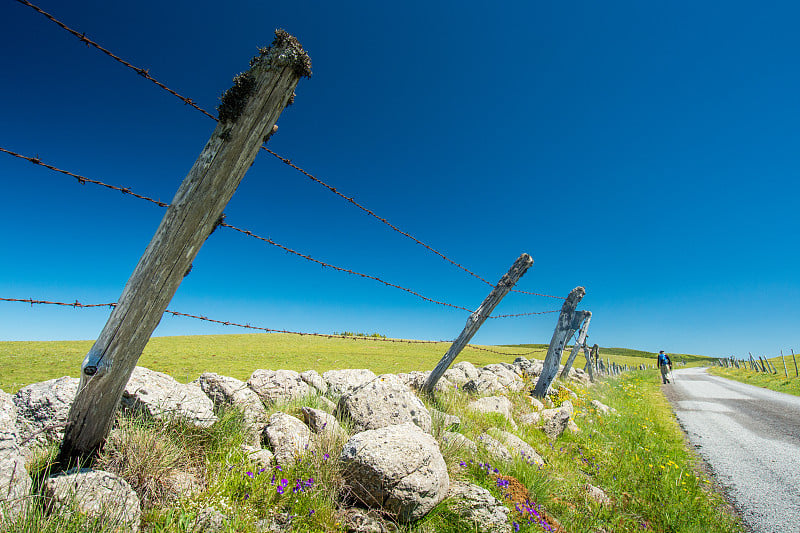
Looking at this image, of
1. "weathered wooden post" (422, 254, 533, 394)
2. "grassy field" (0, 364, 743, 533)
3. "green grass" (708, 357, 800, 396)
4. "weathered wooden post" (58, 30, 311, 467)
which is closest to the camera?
"weathered wooden post" (58, 30, 311, 467)

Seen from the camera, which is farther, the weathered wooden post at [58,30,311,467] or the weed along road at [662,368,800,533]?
the weed along road at [662,368,800,533]

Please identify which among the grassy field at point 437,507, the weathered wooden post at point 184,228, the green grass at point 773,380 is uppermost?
the green grass at point 773,380

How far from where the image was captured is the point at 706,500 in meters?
4.64

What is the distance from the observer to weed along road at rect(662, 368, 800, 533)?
4387 mm

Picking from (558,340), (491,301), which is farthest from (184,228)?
(558,340)

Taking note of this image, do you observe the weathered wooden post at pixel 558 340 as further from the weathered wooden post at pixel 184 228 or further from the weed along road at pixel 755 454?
the weathered wooden post at pixel 184 228

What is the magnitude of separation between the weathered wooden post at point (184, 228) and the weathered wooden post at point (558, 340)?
943cm

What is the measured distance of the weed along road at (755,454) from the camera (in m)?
4.39

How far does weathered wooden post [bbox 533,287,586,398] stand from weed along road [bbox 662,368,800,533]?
3.18 m

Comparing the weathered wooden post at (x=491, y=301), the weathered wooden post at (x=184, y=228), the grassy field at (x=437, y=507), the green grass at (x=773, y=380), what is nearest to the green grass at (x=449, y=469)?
the grassy field at (x=437, y=507)

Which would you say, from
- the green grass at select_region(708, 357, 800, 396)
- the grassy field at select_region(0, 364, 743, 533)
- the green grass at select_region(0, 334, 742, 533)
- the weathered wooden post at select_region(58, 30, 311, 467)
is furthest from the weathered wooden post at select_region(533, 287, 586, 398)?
the green grass at select_region(708, 357, 800, 396)

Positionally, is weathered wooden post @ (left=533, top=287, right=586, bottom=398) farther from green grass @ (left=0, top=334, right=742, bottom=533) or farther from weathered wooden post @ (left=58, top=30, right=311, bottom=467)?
weathered wooden post @ (left=58, top=30, right=311, bottom=467)

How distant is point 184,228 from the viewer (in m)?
2.50

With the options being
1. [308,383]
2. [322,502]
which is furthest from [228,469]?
[308,383]
